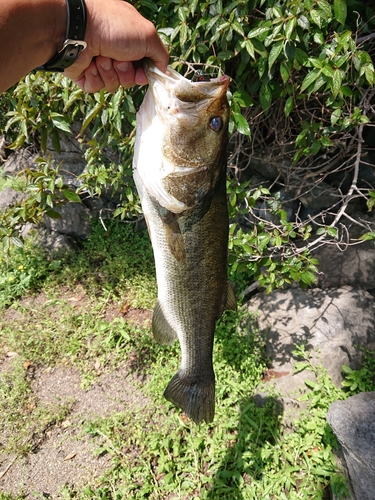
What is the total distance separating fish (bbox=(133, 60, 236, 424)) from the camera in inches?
69.9

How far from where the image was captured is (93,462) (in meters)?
3.37

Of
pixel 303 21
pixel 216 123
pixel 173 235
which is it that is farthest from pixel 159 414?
pixel 303 21

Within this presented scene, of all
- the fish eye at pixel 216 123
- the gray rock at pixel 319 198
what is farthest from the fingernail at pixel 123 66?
the gray rock at pixel 319 198

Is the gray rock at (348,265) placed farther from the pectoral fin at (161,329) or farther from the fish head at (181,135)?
the fish head at (181,135)

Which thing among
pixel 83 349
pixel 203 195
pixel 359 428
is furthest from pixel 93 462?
pixel 203 195

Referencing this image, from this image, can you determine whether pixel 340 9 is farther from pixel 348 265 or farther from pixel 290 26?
pixel 348 265

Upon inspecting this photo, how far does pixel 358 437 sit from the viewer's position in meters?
2.93

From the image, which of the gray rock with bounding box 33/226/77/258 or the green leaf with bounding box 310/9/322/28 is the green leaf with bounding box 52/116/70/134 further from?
the gray rock with bounding box 33/226/77/258

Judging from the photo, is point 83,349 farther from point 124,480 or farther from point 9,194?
point 9,194

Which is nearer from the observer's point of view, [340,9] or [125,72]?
[125,72]

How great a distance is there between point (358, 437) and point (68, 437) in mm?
2473

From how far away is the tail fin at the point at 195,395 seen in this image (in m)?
2.48

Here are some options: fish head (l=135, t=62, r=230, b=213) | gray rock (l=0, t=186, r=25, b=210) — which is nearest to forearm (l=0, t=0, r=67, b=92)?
fish head (l=135, t=62, r=230, b=213)

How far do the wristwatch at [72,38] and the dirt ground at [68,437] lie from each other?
3097 mm
